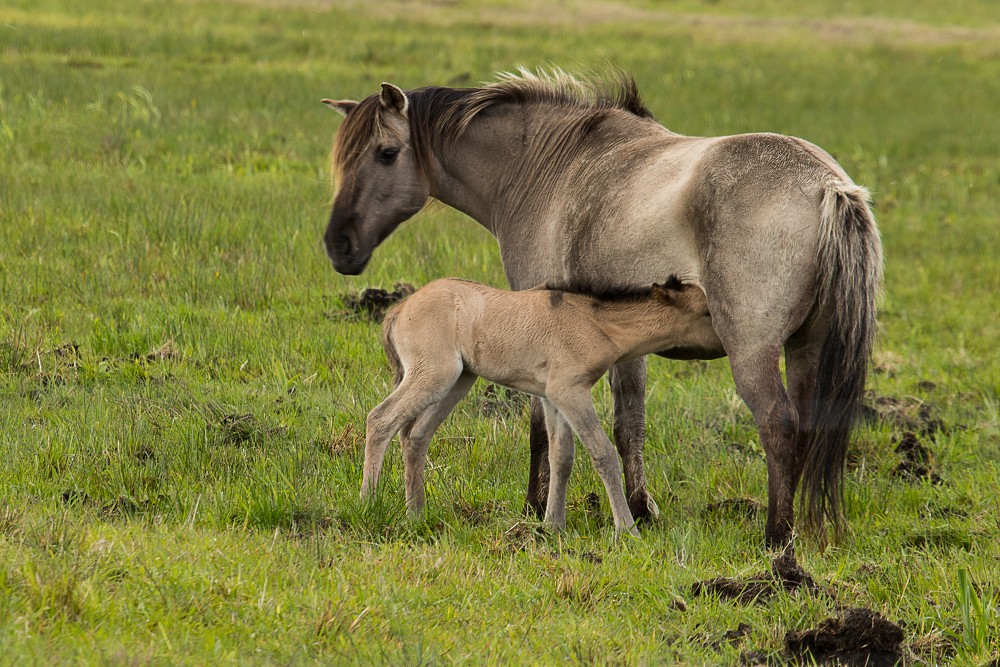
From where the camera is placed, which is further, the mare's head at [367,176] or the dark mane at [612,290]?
the mare's head at [367,176]

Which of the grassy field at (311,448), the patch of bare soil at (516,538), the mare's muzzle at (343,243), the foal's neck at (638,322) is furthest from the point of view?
the mare's muzzle at (343,243)

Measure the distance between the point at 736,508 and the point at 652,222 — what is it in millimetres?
1706

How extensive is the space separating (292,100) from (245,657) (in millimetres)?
14067

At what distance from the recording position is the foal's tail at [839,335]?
464cm

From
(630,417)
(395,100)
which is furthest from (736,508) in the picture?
(395,100)

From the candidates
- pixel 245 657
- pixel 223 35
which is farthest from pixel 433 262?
pixel 223 35

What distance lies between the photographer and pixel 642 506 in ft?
19.5

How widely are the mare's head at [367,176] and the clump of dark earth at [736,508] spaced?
7.81 ft

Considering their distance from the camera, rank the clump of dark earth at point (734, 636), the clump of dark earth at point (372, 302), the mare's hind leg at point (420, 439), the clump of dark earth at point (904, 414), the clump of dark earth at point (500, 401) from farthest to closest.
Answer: the clump of dark earth at point (372, 302), the clump of dark earth at point (904, 414), the clump of dark earth at point (500, 401), the mare's hind leg at point (420, 439), the clump of dark earth at point (734, 636)

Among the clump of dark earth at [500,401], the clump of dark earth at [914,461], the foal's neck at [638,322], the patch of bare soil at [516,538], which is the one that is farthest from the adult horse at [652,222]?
the clump of dark earth at [914,461]

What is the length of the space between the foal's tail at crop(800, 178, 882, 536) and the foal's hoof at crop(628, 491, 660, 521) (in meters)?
0.89

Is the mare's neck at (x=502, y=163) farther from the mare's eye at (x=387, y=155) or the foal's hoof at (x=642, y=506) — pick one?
the foal's hoof at (x=642, y=506)

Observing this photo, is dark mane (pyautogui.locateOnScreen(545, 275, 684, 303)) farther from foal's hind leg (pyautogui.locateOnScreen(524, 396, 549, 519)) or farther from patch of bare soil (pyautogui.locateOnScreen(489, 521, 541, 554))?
patch of bare soil (pyautogui.locateOnScreen(489, 521, 541, 554))

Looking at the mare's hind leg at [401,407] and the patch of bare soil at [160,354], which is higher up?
the mare's hind leg at [401,407]
